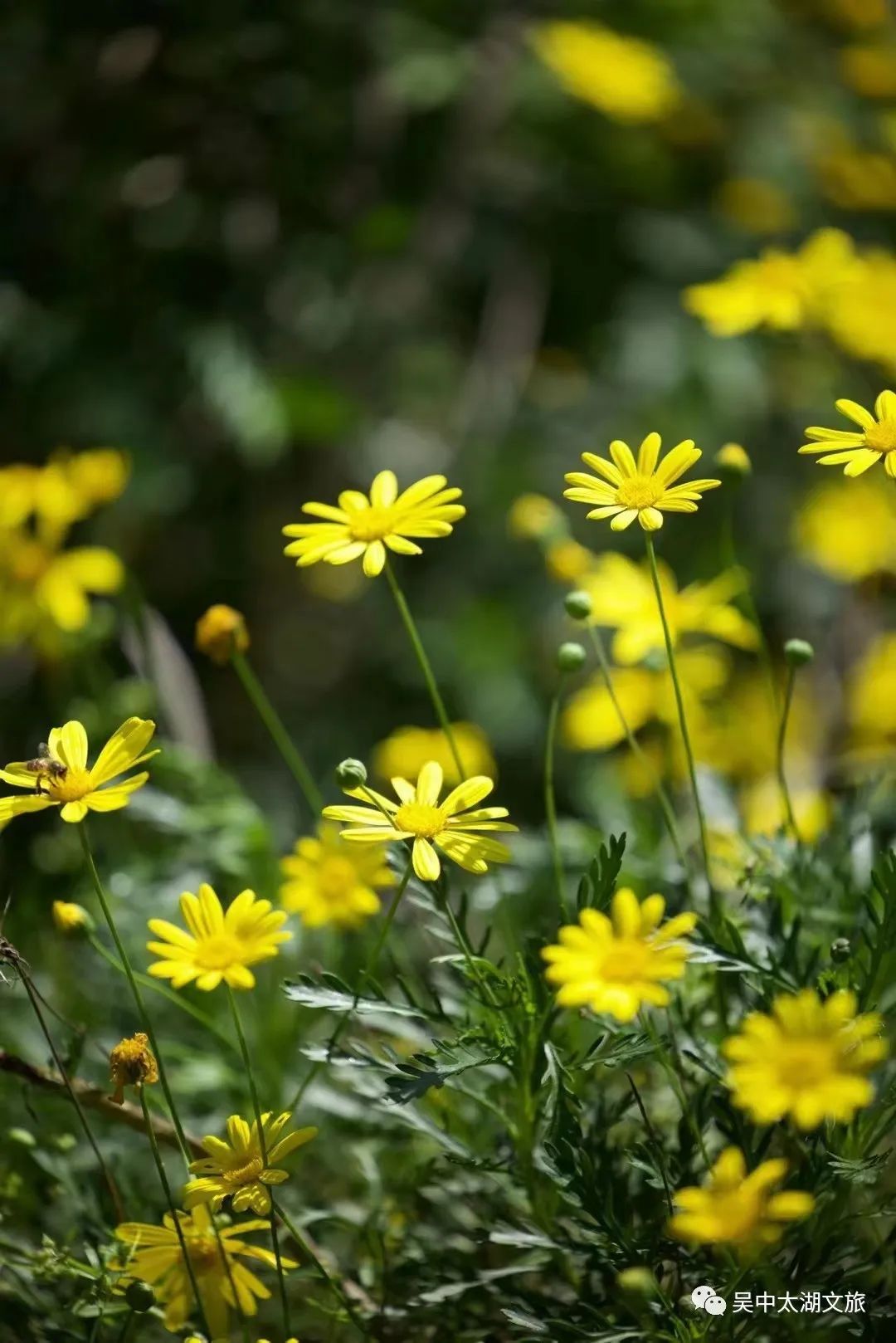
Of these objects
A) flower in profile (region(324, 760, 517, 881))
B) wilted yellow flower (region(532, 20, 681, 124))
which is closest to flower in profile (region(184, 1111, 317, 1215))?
flower in profile (region(324, 760, 517, 881))

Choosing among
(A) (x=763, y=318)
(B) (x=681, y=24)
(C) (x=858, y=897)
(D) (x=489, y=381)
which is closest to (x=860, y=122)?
(B) (x=681, y=24)

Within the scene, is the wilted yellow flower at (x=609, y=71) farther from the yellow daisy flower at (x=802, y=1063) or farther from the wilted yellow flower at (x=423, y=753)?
the yellow daisy flower at (x=802, y=1063)

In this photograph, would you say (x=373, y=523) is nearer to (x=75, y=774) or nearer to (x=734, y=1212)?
(x=75, y=774)

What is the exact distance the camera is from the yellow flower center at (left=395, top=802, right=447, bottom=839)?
0.56 m

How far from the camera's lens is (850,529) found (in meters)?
1.42

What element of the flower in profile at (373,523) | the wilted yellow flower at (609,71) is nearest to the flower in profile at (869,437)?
the flower in profile at (373,523)

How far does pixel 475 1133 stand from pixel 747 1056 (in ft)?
0.97

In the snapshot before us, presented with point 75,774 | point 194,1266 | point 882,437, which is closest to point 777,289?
point 882,437

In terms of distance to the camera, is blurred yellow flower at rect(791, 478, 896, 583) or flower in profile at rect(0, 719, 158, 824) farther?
blurred yellow flower at rect(791, 478, 896, 583)

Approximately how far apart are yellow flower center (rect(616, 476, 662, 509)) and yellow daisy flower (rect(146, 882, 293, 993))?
10.0 inches

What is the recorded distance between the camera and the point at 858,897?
28.0 inches

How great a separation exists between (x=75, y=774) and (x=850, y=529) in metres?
1.07

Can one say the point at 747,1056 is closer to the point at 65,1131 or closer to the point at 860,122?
the point at 65,1131

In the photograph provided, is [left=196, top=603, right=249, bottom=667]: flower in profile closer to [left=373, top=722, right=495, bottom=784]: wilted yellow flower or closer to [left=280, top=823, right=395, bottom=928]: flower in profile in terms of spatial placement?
[left=280, top=823, right=395, bottom=928]: flower in profile
